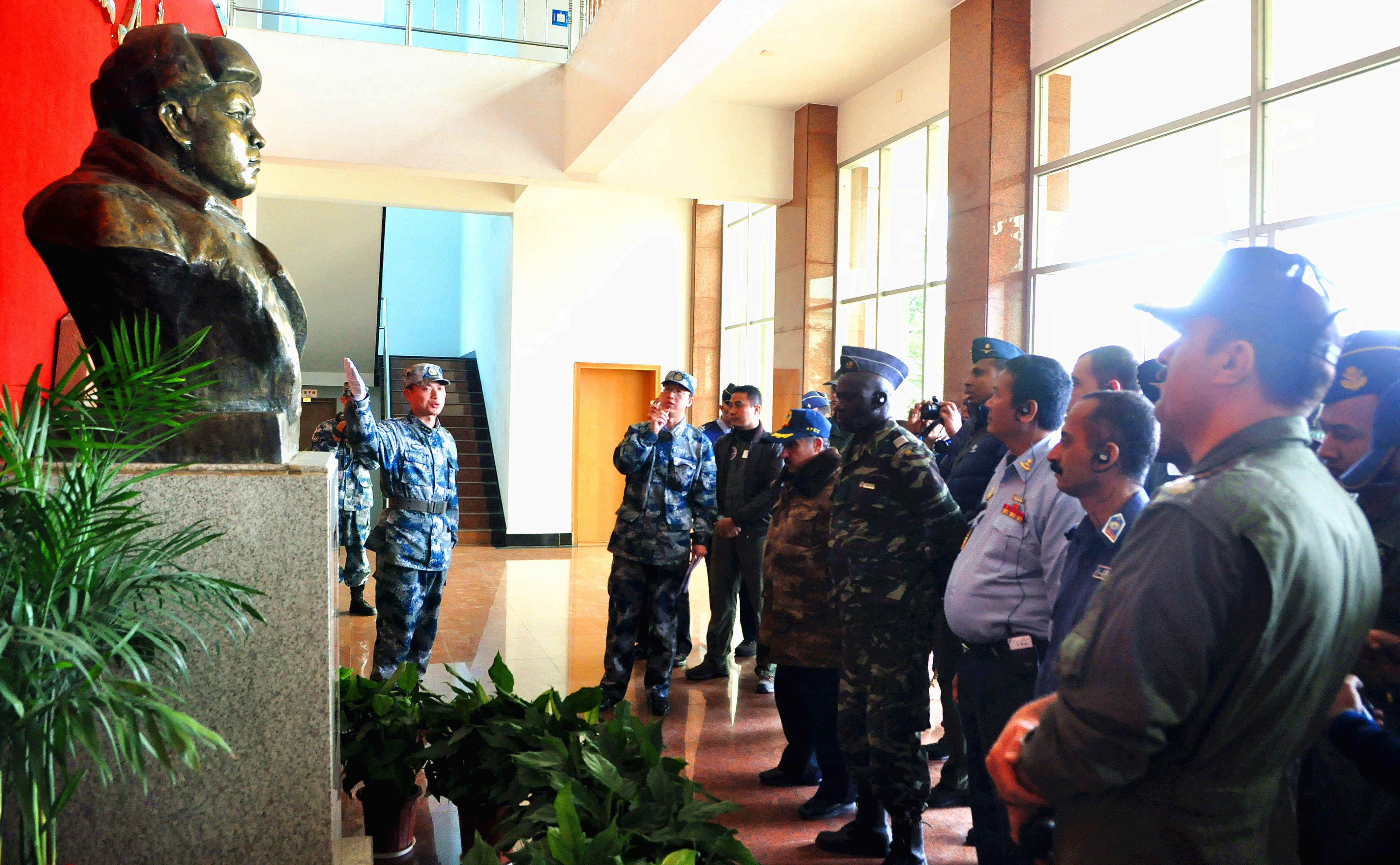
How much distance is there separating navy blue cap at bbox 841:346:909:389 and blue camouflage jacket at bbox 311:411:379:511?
11.5 feet

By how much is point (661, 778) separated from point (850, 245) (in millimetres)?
7551

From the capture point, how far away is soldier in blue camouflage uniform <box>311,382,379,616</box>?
5.77m

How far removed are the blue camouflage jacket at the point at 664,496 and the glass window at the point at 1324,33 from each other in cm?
358

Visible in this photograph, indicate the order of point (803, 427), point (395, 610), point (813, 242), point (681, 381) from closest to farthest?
point (803, 427), point (395, 610), point (681, 381), point (813, 242)

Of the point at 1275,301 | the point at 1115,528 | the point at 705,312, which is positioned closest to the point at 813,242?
the point at 705,312

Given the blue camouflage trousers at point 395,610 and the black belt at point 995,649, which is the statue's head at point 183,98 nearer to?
the black belt at point 995,649

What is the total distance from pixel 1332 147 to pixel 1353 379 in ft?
11.9

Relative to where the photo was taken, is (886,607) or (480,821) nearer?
(480,821)

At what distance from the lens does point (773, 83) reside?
8.65 meters

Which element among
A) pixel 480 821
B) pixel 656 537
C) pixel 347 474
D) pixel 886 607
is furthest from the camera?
pixel 347 474

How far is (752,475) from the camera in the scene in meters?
5.16

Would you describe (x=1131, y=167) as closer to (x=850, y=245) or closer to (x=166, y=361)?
(x=850, y=245)

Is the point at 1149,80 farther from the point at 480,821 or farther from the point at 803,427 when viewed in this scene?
the point at 480,821

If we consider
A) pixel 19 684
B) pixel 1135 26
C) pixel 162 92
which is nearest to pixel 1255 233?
pixel 1135 26
